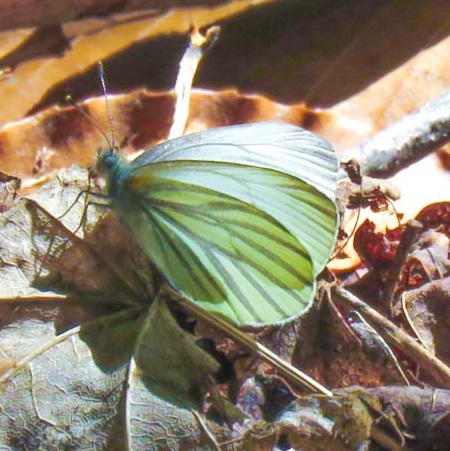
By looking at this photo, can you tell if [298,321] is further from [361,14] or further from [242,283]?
[361,14]

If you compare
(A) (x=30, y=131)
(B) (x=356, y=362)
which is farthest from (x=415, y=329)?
(A) (x=30, y=131)

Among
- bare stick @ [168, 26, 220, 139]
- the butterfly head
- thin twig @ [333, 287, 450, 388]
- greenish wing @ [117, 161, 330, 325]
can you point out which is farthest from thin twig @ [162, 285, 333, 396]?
bare stick @ [168, 26, 220, 139]

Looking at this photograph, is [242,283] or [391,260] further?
[391,260]

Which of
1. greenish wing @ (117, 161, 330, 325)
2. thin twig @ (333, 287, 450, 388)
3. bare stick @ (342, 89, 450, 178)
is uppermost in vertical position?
bare stick @ (342, 89, 450, 178)

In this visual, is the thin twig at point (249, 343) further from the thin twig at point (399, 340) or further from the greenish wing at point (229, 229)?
the thin twig at point (399, 340)

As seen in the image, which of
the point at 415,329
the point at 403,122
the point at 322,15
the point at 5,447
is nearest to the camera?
the point at 5,447

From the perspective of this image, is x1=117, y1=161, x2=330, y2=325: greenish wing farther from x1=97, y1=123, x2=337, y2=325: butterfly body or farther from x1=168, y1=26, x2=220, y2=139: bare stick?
x1=168, y1=26, x2=220, y2=139: bare stick

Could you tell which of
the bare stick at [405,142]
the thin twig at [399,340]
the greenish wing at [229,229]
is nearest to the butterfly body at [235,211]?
the greenish wing at [229,229]
